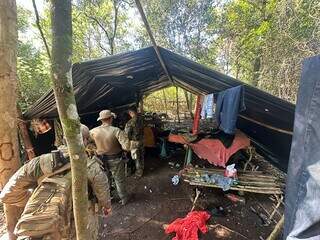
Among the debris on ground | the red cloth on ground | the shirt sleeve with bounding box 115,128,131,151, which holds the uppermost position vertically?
the shirt sleeve with bounding box 115,128,131,151

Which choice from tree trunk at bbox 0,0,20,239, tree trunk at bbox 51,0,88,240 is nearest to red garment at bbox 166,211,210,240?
tree trunk at bbox 51,0,88,240

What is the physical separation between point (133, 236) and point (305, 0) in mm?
8398

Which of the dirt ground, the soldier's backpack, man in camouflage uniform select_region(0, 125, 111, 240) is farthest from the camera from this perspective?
the dirt ground

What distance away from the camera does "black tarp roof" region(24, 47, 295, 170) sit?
3.47m

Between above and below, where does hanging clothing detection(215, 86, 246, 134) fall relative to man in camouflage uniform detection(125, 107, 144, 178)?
above

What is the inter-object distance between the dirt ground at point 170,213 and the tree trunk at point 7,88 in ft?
6.14

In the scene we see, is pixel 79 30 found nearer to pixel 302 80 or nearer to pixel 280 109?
pixel 280 109

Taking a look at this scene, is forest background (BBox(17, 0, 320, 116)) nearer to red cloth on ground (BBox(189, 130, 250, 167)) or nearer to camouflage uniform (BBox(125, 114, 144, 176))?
red cloth on ground (BBox(189, 130, 250, 167))

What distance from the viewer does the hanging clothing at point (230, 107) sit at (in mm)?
3523

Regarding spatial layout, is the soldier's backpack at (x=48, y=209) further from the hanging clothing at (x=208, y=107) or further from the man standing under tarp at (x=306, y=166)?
the hanging clothing at (x=208, y=107)

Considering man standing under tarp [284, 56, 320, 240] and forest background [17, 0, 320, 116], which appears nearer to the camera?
man standing under tarp [284, 56, 320, 240]

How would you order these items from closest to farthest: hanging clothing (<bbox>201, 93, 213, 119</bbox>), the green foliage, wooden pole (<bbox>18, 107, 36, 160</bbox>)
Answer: hanging clothing (<bbox>201, 93, 213, 119</bbox>)
wooden pole (<bbox>18, 107, 36, 160</bbox>)
the green foliage

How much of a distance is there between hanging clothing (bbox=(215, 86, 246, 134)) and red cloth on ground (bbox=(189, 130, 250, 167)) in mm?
977

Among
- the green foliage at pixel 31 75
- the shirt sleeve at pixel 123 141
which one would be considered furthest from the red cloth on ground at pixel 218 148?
the green foliage at pixel 31 75
